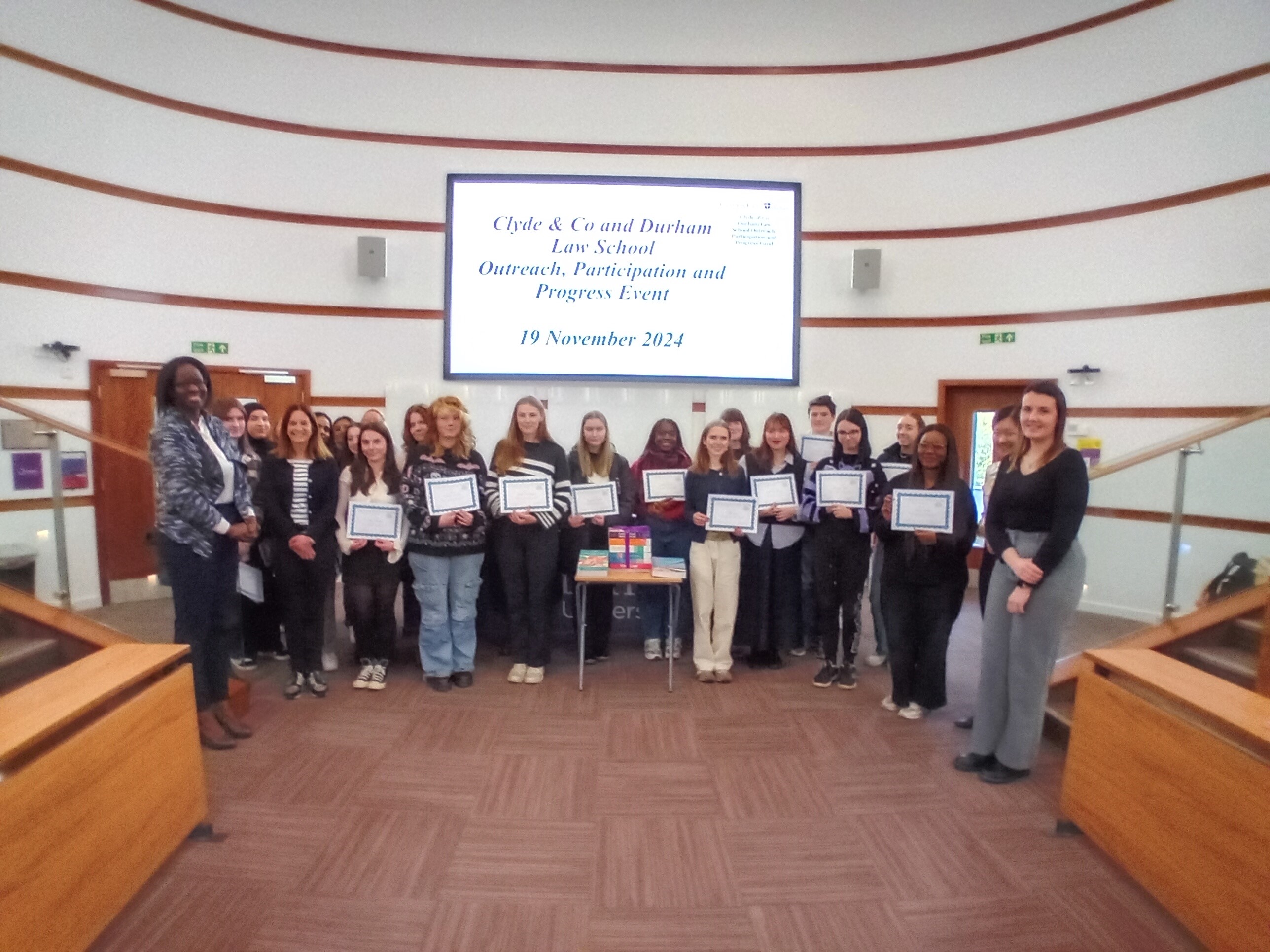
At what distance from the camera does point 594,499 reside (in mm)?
3695

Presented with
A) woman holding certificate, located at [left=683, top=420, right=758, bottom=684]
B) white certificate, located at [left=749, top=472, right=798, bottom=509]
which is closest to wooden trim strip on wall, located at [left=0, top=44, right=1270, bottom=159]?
woman holding certificate, located at [left=683, top=420, right=758, bottom=684]

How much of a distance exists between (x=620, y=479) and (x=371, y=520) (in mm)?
1398

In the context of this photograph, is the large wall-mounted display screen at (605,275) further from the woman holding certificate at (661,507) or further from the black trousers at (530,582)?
the black trousers at (530,582)

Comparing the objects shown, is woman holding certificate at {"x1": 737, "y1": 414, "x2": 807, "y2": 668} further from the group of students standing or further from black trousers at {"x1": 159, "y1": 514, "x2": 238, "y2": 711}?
black trousers at {"x1": 159, "y1": 514, "x2": 238, "y2": 711}

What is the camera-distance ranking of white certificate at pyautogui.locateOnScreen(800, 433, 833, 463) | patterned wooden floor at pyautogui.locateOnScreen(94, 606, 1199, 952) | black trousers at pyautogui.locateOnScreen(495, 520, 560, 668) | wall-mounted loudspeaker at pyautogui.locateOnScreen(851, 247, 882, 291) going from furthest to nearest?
wall-mounted loudspeaker at pyautogui.locateOnScreen(851, 247, 882, 291)
white certificate at pyautogui.locateOnScreen(800, 433, 833, 463)
black trousers at pyautogui.locateOnScreen(495, 520, 560, 668)
patterned wooden floor at pyautogui.locateOnScreen(94, 606, 1199, 952)

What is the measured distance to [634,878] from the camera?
209cm

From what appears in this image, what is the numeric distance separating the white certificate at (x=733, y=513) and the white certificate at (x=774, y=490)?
101 millimetres

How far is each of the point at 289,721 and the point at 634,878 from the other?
1.98 meters

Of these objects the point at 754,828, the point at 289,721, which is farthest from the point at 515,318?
the point at 754,828

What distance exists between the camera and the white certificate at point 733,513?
3.57 meters

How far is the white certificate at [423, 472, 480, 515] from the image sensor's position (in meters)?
3.35

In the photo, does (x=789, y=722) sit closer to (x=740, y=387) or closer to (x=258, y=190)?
(x=740, y=387)

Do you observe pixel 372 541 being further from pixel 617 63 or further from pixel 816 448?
pixel 617 63

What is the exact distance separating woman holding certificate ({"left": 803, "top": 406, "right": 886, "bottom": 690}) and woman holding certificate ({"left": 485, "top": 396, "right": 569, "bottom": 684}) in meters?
1.43
